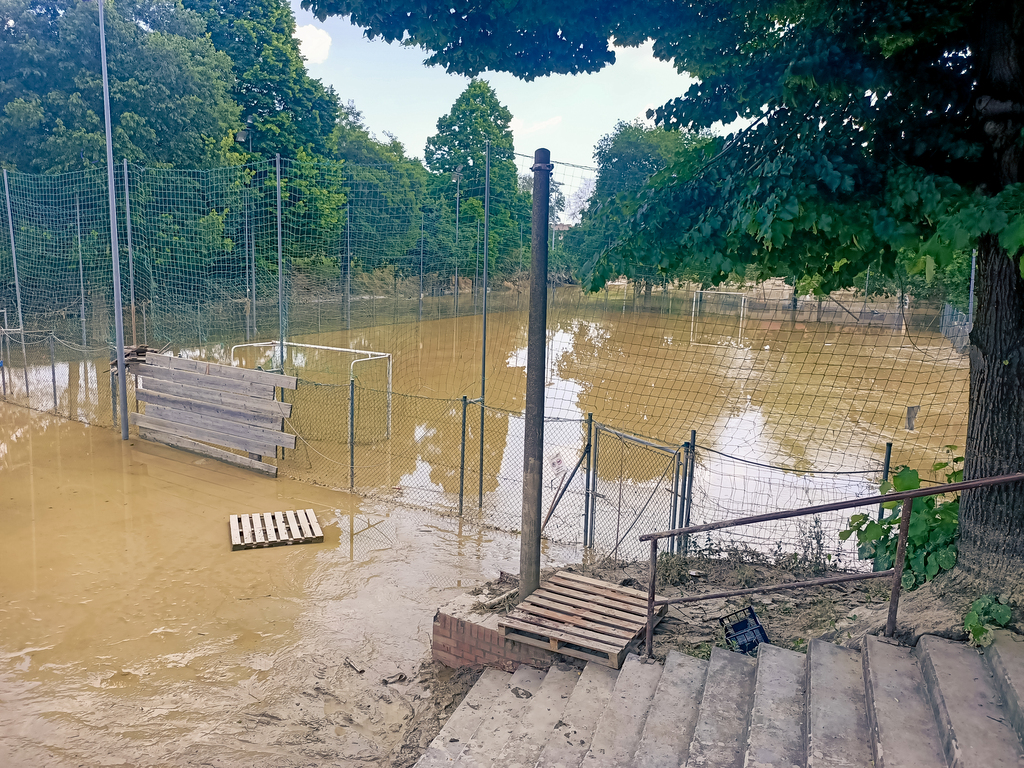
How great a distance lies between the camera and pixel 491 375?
21.1m

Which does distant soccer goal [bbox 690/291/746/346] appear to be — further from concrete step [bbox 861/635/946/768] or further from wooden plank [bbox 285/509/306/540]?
concrete step [bbox 861/635/946/768]

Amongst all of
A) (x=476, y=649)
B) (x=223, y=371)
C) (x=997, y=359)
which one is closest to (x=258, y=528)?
(x=223, y=371)

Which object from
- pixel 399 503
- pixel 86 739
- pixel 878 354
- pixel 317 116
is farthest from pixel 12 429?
pixel 317 116

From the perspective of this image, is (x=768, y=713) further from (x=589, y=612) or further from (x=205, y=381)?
(x=205, y=381)

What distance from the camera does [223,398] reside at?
12.2m

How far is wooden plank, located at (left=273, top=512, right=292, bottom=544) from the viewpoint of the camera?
885 cm

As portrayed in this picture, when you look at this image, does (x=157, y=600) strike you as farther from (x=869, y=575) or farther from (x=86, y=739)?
(x=869, y=575)

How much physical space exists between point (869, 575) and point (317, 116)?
39557 millimetres

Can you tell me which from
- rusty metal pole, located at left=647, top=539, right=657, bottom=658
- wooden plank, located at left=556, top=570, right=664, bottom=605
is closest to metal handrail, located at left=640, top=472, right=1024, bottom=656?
rusty metal pole, located at left=647, top=539, right=657, bottom=658

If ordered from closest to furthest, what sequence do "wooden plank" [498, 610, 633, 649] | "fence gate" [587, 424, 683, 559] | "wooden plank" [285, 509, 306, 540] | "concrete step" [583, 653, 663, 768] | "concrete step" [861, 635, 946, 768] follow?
"concrete step" [861, 635, 946, 768]
"concrete step" [583, 653, 663, 768]
"wooden plank" [498, 610, 633, 649]
"fence gate" [587, 424, 683, 559]
"wooden plank" [285, 509, 306, 540]

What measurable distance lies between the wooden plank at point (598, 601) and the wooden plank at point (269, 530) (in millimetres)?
3877

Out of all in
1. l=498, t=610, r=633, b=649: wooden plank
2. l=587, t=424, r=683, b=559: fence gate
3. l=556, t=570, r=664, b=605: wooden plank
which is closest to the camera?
l=498, t=610, r=633, b=649: wooden plank

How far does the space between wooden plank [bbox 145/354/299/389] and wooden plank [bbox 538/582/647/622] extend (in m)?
6.02

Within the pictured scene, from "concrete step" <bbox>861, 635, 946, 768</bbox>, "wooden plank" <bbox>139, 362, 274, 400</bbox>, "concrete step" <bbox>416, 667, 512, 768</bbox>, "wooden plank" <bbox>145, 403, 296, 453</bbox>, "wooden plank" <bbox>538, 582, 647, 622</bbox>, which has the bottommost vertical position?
"concrete step" <bbox>416, 667, 512, 768</bbox>
